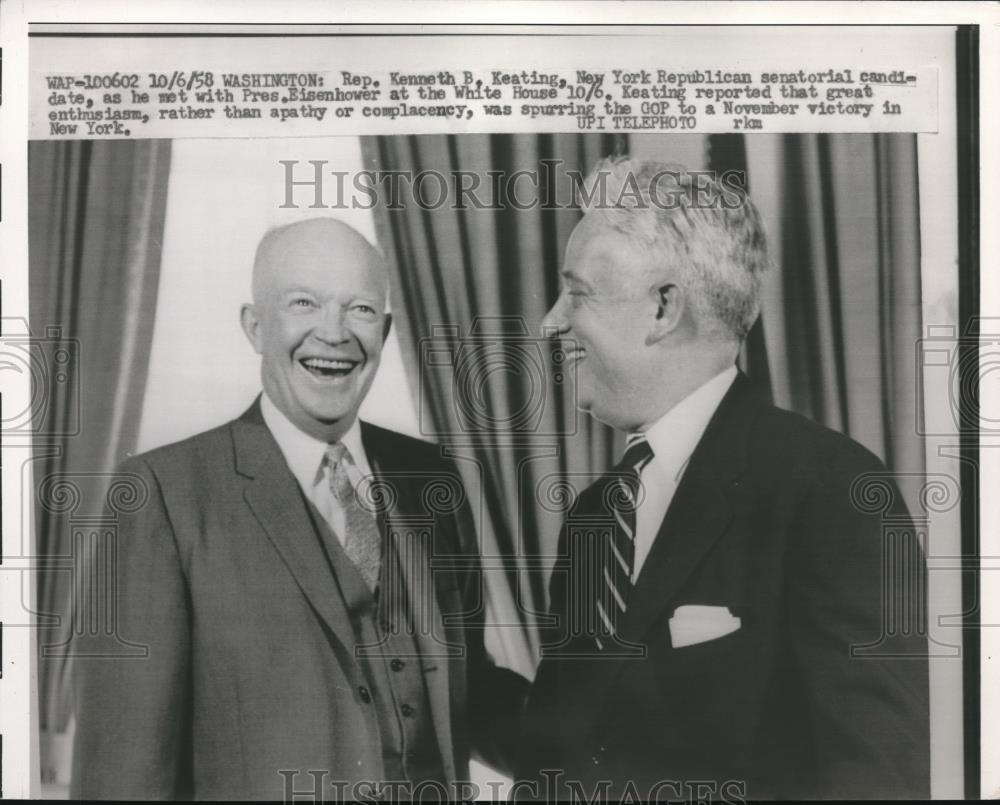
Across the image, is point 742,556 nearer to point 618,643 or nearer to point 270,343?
point 618,643

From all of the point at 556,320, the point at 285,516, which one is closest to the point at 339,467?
the point at 285,516

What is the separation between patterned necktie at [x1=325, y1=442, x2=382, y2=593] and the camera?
2.72 m

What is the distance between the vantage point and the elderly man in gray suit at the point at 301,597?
106 inches

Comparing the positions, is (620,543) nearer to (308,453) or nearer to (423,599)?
(423,599)

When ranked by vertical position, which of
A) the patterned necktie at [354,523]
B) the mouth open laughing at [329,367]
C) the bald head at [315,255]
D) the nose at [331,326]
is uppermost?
the bald head at [315,255]

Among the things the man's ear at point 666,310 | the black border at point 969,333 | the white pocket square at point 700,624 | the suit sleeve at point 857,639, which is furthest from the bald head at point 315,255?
the black border at point 969,333

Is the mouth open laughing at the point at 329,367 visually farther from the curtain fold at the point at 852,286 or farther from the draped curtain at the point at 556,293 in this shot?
the curtain fold at the point at 852,286

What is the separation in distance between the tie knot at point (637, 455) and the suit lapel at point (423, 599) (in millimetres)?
665

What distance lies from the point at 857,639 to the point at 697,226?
55.5 inches

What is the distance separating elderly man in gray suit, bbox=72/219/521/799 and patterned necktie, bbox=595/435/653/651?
14.7 inches

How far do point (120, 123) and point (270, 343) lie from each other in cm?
86

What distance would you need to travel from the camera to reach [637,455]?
108 inches

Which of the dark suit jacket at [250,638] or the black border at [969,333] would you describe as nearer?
the dark suit jacket at [250,638]

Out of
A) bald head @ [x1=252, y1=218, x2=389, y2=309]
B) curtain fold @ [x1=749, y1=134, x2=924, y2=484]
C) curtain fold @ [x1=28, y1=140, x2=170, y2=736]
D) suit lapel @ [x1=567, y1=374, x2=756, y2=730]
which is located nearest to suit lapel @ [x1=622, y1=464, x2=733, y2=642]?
suit lapel @ [x1=567, y1=374, x2=756, y2=730]
